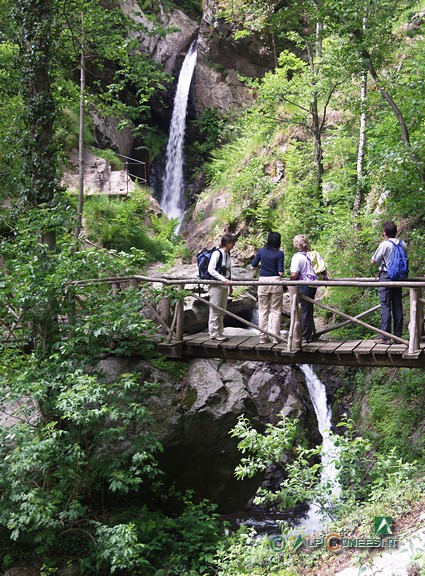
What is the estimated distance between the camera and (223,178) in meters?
22.2

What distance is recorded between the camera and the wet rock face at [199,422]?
9.55m

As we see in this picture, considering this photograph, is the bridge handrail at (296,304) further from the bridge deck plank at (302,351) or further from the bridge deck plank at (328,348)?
the bridge deck plank at (328,348)

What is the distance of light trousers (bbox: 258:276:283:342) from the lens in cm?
954

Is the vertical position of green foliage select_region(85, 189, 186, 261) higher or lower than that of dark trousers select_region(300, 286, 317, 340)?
higher

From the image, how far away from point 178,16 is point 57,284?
23.3 meters

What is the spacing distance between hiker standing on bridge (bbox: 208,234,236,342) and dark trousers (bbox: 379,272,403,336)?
7.79 ft

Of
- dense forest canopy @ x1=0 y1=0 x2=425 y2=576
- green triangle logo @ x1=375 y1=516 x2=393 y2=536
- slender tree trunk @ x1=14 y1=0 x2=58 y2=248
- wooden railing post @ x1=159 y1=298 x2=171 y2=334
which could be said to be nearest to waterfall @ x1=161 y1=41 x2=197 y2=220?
dense forest canopy @ x1=0 y1=0 x2=425 y2=576

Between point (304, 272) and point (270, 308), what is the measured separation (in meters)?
0.92

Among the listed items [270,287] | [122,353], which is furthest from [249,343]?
[122,353]

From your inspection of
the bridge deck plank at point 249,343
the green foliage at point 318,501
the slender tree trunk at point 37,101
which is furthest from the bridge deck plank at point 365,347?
the slender tree trunk at point 37,101

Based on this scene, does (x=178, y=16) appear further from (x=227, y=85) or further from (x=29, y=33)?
(x=29, y=33)

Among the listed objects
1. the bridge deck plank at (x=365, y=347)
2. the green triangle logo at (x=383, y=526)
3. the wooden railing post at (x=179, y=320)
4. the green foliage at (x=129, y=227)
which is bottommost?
the green triangle logo at (x=383, y=526)

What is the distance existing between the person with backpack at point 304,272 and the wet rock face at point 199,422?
166 centimetres

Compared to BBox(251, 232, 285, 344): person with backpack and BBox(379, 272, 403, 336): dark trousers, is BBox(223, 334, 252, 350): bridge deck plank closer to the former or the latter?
BBox(251, 232, 285, 344): person with backpack
